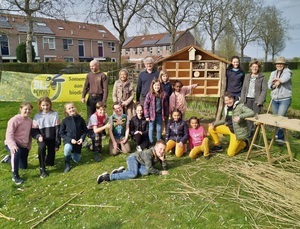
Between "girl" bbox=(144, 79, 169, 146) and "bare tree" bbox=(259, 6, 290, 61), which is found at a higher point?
"bare tree" bbox=(259, 6, 290, 61)

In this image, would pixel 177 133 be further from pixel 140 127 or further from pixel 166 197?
pixel 166 197

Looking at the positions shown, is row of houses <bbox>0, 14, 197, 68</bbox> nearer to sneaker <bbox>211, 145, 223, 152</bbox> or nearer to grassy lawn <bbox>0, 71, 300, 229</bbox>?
sneaker <bbox>211, 145, 223, 152</bbox>

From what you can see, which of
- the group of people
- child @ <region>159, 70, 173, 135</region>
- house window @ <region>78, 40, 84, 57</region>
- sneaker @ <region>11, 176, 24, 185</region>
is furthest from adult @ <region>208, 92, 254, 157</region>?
house window @ <region>78, 40, 84, 57</region>

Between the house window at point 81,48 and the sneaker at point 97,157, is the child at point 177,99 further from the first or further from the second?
the house window at point 81,48

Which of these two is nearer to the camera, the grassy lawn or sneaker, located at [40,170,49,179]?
the grassy lawn

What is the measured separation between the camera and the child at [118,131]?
5504mm

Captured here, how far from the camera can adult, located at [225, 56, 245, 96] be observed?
590 centimetres

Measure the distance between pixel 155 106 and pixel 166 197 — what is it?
2.23m

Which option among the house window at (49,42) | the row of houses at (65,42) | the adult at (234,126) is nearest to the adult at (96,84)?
the adult at (234,126)

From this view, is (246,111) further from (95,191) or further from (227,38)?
(227,38)

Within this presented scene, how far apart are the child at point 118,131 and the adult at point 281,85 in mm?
3345

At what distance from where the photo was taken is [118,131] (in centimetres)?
558

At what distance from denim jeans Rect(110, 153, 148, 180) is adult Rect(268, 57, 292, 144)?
3392 mm

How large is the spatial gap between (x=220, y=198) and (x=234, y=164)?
51.4 inches
